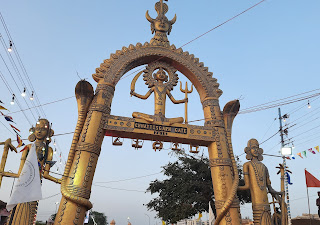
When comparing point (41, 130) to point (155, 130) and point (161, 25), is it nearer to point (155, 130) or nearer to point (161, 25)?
point (155, 130)

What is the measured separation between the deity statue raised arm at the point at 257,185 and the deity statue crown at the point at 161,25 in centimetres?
451

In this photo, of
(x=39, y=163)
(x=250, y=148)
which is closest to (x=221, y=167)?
(x=250, y=148)

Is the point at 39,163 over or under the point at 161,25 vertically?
under

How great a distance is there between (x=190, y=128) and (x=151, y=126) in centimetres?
123

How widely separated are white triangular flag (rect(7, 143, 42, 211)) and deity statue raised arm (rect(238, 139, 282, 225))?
550 cm

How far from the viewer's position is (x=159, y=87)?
910 centimetres

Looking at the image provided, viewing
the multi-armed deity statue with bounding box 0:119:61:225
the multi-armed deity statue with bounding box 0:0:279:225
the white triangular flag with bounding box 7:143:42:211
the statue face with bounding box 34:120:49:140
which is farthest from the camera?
the statue face with bounding box 34:120:49:140

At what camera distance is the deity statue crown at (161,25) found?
9744 mm

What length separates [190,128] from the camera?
28.8 feet

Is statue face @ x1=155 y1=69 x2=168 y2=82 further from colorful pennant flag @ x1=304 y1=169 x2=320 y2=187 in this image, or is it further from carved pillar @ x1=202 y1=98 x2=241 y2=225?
colorful pennant flag @ x1=304 y1=169 x2=320 y2=187

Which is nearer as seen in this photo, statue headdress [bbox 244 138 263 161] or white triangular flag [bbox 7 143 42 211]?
white triangular flag [bbox 7 143 42 211]

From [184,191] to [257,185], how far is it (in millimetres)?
8464

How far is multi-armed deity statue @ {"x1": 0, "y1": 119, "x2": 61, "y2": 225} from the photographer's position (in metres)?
6.83

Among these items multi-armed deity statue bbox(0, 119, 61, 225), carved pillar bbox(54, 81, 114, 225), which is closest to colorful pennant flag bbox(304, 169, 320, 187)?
carved pillar bbox(54, 81, 114, 225)
